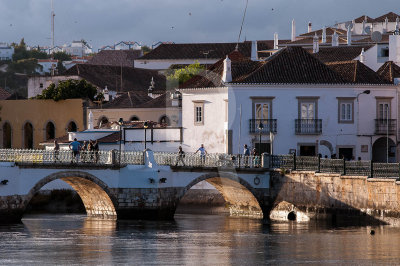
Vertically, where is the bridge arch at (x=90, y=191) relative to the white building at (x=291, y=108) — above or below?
below

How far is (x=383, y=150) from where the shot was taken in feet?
224

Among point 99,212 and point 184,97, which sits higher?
point 184,97

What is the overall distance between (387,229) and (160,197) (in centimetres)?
1120

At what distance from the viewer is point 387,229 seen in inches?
1969

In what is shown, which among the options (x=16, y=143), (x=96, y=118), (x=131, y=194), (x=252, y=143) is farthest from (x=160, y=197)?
(x=16, y=143)

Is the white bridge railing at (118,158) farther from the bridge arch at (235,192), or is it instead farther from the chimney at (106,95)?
the chimney at (106,95)

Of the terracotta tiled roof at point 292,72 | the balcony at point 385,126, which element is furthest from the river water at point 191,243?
the balcony at point 385,126

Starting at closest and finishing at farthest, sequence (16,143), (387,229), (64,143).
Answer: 1. (387,229)
2. (64,143)
3. (16,143)

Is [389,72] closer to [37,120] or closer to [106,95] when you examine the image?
[37,120]

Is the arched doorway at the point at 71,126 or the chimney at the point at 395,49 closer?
the chimney at the point at 395,49

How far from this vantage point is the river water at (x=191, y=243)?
41.8 metres

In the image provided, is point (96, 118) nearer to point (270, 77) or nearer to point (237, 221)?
point (270, 77)

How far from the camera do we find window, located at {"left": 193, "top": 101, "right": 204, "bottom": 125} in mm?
66375

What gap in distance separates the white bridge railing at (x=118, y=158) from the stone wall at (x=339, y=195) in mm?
2063
